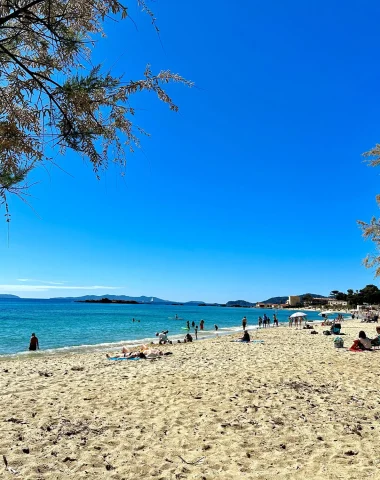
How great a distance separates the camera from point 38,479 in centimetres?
409

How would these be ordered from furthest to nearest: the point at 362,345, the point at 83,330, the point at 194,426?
the point at 83,330
the point at 362,345
the point at 194,426

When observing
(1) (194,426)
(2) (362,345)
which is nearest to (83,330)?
(2) (362,345)

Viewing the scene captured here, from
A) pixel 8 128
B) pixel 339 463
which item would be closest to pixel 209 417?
pixel 339 463

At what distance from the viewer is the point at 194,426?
5887 millimetres

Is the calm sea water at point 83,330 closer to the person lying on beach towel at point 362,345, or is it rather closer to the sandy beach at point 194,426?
the person lying on beach towel at point 362,345

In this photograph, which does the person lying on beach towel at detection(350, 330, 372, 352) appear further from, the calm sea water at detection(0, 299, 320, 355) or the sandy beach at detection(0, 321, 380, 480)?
the calm sea water at detection(0, 299, 320, 355)

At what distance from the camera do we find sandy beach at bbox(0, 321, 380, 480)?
174 inches

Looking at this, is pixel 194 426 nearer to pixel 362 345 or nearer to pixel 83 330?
pixel 362 345

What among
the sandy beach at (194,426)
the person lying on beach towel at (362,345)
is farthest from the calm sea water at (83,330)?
the sandy beach at (194,426)

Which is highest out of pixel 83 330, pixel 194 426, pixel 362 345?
pixel 194 426

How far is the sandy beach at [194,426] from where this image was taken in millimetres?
4426

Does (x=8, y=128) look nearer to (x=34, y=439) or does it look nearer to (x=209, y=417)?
(x=34, y=439)

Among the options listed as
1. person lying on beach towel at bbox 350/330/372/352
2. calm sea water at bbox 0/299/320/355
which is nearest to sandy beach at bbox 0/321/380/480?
person lying on beach towel at bbox 350/330/372/352

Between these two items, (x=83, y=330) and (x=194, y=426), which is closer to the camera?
(x=194, y=426)
